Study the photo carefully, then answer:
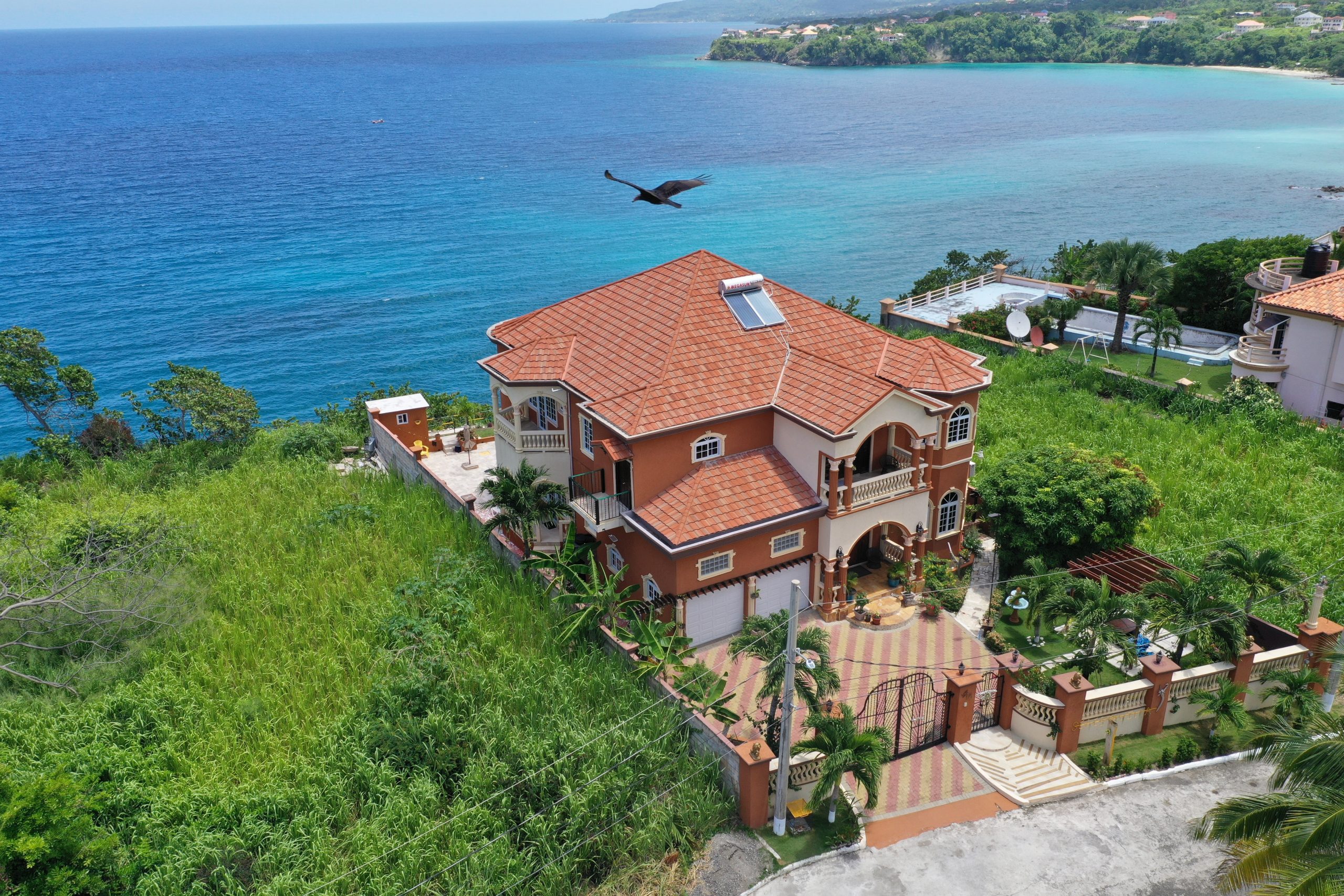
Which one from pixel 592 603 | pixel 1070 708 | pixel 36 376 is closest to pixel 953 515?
pixel 1070 708

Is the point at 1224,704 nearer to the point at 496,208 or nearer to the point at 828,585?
the point at 828,585

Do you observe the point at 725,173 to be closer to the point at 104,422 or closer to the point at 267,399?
the point at 267,399

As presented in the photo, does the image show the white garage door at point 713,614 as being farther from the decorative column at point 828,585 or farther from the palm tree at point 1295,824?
the palm tree at point 1295,824

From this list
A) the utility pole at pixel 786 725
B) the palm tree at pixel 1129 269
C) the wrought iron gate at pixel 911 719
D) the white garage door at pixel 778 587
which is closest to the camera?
the utility pole at pixel 786 725

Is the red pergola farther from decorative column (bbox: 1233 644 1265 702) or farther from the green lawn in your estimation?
the green lawn

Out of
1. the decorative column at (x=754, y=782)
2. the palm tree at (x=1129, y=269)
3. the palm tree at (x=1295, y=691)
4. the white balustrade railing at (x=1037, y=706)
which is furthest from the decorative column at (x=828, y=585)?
the palm tree at (x=1129, y=269)

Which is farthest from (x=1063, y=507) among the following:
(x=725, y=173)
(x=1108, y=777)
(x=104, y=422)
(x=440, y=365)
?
(x=725, y=173)

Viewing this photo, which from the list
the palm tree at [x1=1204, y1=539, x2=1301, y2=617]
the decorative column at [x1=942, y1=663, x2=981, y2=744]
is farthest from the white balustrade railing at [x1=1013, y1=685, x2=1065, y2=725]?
the palm tree at [x1=1204, y1=539, x2=1301, y2=617]
